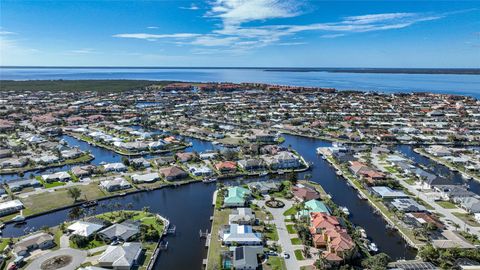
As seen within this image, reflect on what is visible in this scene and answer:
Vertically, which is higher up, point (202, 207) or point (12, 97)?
point (12, 97)

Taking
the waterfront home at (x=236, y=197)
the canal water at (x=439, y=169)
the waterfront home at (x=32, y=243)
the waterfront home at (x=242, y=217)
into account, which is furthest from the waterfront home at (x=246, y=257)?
the canal water at (x=439, y=169)

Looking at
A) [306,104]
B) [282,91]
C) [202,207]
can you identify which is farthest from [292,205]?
[282,91]

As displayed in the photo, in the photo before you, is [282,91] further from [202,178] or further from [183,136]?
[202,178]

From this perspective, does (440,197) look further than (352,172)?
No

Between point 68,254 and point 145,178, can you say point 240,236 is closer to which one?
point 68,254

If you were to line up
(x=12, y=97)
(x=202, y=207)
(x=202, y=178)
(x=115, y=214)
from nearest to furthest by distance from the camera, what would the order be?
(x=115, y=214) < (x=202, y=207) < (x=202, y=178) < (x=12, y=97)

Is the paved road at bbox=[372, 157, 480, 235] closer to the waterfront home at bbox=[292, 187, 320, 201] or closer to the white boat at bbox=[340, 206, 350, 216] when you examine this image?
the white boat at bbox=[340, 206, 350, 216]
